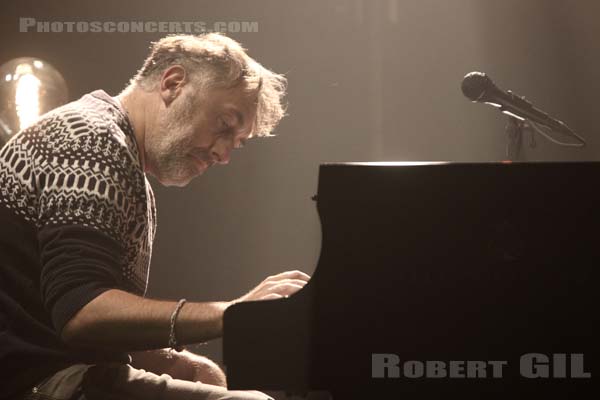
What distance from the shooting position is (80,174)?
168cm

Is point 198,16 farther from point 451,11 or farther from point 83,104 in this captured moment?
point 83,104

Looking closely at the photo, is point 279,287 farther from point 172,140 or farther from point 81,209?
point 172,140

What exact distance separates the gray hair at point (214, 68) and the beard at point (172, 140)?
9 cm

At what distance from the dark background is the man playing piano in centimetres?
121

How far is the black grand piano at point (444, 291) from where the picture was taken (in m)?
1.47

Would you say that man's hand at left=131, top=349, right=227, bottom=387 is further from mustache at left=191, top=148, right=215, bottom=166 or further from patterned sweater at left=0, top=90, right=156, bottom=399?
mustache at left=191, top=148, right=215, bottom=166

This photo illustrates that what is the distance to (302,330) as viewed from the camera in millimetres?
1460

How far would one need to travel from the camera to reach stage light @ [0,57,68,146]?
9.90ft

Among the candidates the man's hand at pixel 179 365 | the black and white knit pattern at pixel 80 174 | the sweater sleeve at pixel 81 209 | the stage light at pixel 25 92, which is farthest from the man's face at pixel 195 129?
the stage light at pixel 25 92

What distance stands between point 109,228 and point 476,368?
788 mm

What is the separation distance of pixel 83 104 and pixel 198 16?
159 centimetres

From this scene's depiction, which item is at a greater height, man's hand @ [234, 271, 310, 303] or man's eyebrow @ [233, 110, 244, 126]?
man's eyebrow @ [233, 110, 244, 126]

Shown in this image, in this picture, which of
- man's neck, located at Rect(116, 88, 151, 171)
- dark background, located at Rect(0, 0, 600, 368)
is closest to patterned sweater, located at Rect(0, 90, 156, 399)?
man's neck, located at Rect(116, 88, 151, 171)

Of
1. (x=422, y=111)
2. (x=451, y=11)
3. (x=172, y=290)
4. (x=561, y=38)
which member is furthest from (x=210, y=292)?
(x=561, y=38)
